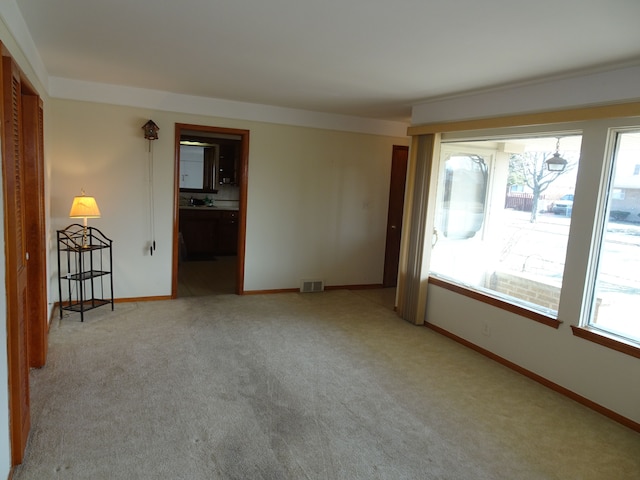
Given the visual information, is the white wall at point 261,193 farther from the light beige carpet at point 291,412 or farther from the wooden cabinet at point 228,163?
the wooden cabinet at point 228,163

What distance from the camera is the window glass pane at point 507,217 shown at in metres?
3.52

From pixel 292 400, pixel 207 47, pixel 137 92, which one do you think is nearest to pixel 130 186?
pixel 137 92

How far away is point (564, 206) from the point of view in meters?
3.46

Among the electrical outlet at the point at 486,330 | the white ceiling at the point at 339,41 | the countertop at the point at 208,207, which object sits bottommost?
the electrical outlet at the point at 486,330

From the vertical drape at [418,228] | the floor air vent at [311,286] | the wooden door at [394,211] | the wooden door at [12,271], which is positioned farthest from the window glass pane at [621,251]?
the wooden door at [12,271]

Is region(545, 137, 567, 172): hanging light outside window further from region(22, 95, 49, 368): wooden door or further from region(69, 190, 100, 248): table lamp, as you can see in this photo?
region(69, 190, 100, 248): table lamp

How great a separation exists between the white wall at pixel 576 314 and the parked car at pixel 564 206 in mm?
152

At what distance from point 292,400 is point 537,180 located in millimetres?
2727

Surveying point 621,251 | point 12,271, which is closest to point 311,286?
point 621,251

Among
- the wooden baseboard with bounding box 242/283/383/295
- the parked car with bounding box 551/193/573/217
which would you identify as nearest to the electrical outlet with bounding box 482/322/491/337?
the parked car with bounding box 551/193/573/217

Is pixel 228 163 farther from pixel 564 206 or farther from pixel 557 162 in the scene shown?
pixel 564 206

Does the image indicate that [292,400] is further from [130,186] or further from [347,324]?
[130,186]

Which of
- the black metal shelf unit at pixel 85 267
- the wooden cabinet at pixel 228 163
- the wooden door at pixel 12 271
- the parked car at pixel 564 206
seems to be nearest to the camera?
the wooden door at pixel 12 271

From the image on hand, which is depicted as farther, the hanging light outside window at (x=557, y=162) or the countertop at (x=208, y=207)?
the countertop at (x=208, y=207)
